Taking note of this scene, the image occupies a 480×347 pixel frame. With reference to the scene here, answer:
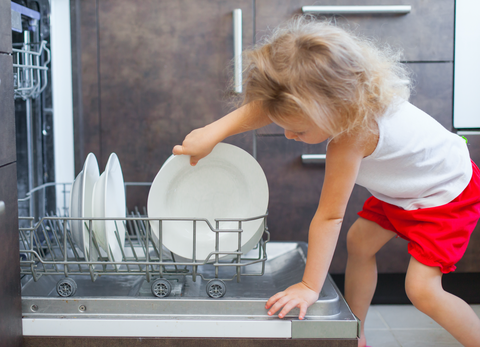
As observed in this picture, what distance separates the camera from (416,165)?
85 cm

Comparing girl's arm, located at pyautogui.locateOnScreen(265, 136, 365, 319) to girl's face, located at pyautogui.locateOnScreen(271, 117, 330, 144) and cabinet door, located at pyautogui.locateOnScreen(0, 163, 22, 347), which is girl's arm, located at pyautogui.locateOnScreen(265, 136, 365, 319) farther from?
cabinet door, located at pyautogui.locateOnScreen(0, 163, 22, 347)

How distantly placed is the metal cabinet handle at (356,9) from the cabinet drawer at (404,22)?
2 centimetres

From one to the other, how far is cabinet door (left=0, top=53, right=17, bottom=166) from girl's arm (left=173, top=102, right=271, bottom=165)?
0.94 feet

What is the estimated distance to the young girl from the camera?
0.69 m

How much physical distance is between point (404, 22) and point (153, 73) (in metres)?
0.77

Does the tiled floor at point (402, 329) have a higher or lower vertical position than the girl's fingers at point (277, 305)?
lower

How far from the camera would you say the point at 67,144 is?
4.28ft

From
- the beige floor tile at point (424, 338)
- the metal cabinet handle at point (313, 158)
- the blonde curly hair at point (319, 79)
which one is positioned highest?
the blonde curly hair at point (319, 79)

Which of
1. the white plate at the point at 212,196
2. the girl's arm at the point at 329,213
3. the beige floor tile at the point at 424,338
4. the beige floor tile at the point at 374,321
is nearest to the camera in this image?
the girl's arm at the point at 329,213

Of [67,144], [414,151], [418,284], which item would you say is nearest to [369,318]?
[418,284]

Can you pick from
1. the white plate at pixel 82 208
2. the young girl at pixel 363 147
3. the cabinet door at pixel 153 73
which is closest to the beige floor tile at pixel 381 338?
the young girl at pixel 363 147

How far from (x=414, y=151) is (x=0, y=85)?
73 centimetres

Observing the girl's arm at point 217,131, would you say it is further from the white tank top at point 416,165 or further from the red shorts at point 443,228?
the red shorts at point 443,228

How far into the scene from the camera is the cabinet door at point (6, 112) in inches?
25.6
